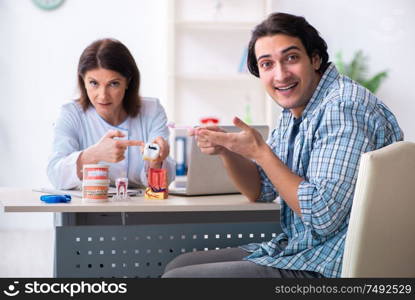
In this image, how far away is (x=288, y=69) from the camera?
6.07ft

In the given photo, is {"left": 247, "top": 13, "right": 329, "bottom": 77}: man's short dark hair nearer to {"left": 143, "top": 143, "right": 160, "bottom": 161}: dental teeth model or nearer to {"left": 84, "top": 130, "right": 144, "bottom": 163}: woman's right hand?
{"left": 143, "top": 143, "right": 160, "bottom": 161}: dental teeth model

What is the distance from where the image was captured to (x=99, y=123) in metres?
2.75

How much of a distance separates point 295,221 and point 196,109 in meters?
3.38

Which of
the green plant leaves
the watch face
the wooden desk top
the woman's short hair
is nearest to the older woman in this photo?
the woman's short hair

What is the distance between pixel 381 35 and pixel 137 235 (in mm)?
3980

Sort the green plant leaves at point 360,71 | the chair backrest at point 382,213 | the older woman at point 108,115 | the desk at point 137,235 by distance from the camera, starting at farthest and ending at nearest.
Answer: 1. the green plant leaves at point 360,71
2. the older woman at point 108,115
3. the desk at point 137,235
4. the chair backrest at point 382,213

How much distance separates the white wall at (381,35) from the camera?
5.37 metres

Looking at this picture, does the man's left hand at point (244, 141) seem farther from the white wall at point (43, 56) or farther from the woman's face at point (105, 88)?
the white wall at point (43, 56)

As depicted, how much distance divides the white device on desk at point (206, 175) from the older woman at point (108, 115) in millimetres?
215

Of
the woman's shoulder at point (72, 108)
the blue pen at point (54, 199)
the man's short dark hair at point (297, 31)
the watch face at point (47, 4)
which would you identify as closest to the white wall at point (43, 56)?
the watch face at point (47, 4)

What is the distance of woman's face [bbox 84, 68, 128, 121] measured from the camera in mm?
2617

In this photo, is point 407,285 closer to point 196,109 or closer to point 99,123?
point 99,123

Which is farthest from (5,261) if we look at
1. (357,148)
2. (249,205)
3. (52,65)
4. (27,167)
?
(357,148)

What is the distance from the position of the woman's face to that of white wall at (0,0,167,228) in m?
2.44
